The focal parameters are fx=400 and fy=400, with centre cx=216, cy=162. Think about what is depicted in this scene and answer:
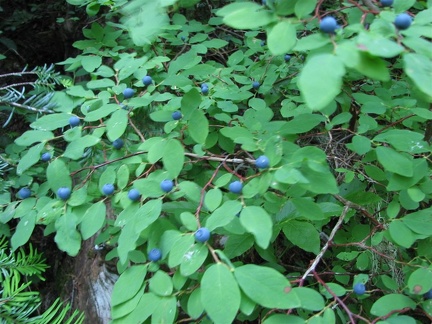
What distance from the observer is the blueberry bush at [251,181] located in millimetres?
703

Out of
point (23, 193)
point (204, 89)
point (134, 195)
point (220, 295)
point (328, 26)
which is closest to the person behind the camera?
point (328, 26)

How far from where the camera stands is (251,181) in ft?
3.04

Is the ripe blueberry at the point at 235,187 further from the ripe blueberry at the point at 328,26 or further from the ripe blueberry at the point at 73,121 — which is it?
the ripe blueberry at the point at 73,121

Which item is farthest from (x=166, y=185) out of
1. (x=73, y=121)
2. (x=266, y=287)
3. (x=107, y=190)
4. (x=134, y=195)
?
(x=73, y=121)

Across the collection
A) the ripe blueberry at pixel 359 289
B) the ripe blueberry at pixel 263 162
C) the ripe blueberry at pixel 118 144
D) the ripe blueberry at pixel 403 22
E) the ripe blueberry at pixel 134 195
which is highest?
the ripe blueberry at pixel 403 22

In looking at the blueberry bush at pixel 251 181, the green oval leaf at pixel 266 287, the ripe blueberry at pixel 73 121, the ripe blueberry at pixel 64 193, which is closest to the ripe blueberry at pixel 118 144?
the blueberry bush at pixel 251 181

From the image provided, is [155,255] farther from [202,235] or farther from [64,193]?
[64,193]

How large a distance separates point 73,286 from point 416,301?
1.32m

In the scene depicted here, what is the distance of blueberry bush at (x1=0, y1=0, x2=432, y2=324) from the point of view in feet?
2.31

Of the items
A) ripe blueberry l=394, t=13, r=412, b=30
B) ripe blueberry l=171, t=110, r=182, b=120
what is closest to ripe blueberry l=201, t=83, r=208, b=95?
ripe blueberry l=171, t=110, r=182, b=120

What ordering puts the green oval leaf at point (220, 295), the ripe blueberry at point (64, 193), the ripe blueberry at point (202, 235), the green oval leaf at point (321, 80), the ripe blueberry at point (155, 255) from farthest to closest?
the ripe blueberry at point (64, 193) → the ripe blueberry at point (155, 255) → the ripe blueberry at point (202, 235) → the green oval leaf at point (220, 295) → the green oval leaf at point (321, 80)

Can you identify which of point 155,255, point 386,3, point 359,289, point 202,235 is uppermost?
point 386,3

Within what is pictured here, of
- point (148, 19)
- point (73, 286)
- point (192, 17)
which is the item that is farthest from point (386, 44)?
point (192, 17)

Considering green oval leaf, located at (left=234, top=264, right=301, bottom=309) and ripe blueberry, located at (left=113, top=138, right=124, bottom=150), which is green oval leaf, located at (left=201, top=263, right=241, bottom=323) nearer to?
green oval leaf, located at (left=234, top=264, right=301, bottom=309)
